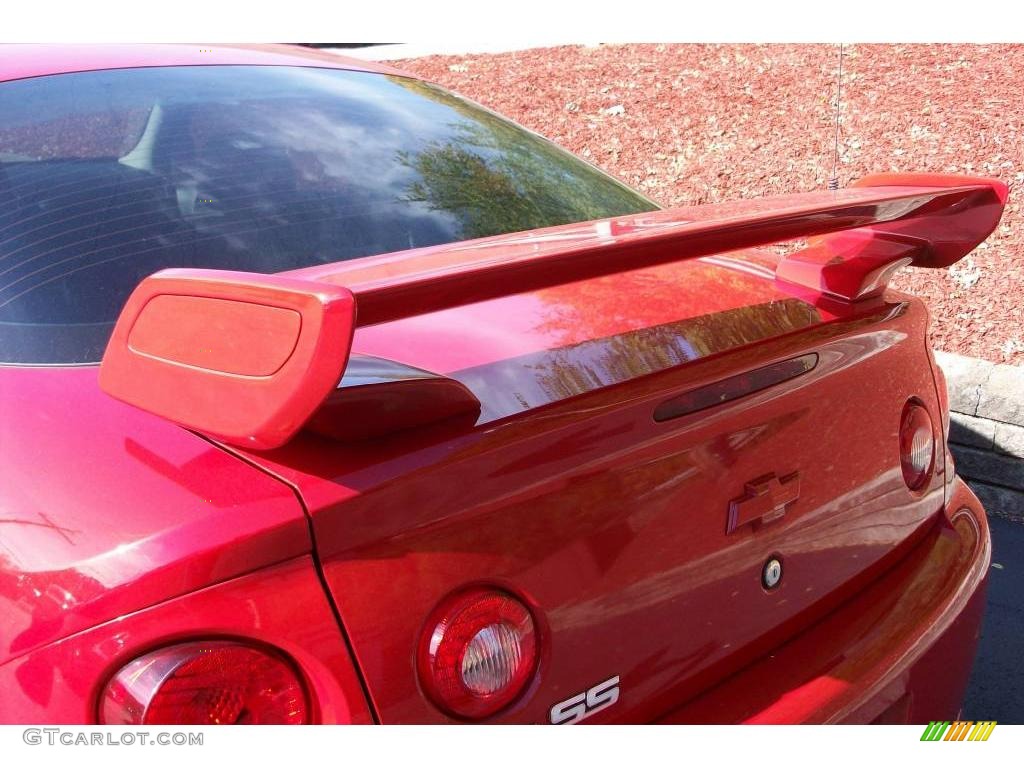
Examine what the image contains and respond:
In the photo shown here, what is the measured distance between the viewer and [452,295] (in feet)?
4.37

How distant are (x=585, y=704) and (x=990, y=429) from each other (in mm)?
3129

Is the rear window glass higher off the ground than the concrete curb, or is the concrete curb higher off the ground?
the rear window glass

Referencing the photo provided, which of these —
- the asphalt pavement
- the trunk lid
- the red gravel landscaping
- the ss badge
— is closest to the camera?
the trunk lid

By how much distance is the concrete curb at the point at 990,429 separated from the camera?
13.4 ft

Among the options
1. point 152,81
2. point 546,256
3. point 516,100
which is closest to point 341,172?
point 152,81

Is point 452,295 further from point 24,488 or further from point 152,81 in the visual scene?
point 152,81

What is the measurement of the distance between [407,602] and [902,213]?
44.1 inches

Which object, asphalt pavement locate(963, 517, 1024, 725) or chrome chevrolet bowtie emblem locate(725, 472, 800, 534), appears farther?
asphalt pavement locate(963, 517, 1024, 725)

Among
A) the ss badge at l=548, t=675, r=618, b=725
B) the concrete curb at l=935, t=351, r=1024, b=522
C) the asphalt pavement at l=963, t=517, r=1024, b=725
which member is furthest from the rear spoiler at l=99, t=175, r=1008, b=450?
the concrete curb at l=935, t=351, r=1024, b=522

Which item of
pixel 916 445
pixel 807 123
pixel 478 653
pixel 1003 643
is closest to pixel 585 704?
pixel 478 653

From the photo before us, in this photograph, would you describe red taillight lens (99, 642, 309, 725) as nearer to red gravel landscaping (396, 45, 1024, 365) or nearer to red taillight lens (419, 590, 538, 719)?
red taillight lens (419, 590, 538, 719)

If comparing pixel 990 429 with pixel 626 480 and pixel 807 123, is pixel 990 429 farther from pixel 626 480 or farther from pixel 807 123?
pixel 807 123

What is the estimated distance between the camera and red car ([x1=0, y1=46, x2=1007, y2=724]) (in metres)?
1.29

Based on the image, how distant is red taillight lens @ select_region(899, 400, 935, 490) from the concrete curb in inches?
83.4
